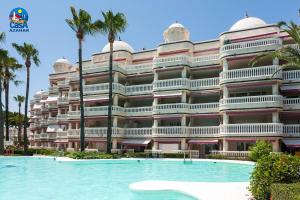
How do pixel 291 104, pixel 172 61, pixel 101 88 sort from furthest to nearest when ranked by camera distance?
pixel 101 88 < pixel 172 61 < pixel 291 104

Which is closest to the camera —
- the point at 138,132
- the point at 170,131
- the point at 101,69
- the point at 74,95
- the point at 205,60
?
the point at 170,131

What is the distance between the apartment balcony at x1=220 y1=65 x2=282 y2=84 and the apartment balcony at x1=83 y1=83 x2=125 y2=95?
1437 centimetres

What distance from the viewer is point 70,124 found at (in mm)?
47312

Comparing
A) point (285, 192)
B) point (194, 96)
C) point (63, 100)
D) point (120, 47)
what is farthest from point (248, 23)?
point (285, 192)

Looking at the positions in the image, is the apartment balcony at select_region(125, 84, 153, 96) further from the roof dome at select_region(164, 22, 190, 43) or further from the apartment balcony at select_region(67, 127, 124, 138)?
the roof dome at select_region(164, 22, 190, 43)

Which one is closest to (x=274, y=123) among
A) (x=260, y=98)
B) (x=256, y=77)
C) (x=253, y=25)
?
(x=260, y=98)

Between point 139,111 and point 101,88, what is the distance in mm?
6440

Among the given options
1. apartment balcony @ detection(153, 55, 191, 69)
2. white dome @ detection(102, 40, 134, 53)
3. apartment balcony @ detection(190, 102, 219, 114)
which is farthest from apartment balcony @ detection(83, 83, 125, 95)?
apartment balcony @ detection(190, 102, 219, 114)

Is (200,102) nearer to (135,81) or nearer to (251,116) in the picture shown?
(251,116)

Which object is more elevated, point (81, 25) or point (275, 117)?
point (81, 25)

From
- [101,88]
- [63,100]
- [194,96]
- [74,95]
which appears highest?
[101,88]

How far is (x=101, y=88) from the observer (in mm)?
44094

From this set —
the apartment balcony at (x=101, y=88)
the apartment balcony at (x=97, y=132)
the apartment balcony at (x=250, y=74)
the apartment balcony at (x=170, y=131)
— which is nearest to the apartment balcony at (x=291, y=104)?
the apartment balcony at (x=250, y=74)

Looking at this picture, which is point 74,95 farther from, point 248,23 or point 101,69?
point 248,23
